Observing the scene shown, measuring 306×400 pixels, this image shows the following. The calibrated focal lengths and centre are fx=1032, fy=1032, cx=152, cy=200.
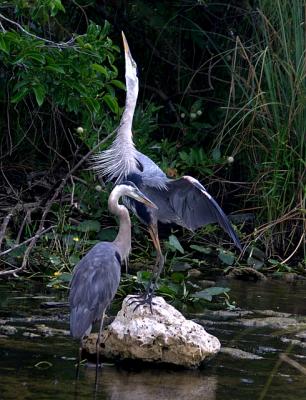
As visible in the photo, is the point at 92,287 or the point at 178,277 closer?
the point at 92,287

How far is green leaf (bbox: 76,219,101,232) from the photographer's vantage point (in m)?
8.31

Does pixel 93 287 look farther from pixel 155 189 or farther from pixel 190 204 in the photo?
pixel 155 189

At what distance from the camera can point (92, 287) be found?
5.40 metres

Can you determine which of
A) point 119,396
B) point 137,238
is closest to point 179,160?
point 137,238

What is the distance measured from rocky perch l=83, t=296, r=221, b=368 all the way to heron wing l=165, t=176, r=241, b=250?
1595 mm

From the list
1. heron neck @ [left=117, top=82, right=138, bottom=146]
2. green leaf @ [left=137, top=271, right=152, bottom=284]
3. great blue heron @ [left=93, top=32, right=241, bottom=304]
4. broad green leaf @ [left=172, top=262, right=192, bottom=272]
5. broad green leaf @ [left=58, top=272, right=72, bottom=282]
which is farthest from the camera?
broad green leaf @ [left=172, top=262, right=192, bottom=272]

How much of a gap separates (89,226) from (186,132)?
1.81 metres

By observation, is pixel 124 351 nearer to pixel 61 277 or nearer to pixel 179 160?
pixel 61 277

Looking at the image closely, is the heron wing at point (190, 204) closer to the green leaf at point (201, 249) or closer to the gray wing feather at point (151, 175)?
the gray wing feather at point (151, 175)

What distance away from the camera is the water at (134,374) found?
16.0 feet

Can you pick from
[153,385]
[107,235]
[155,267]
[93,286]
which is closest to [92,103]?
[155,267]

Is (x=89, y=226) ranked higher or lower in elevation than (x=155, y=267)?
lower

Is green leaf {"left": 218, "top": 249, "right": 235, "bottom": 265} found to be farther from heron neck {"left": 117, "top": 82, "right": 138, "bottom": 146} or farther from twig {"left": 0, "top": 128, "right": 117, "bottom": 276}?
twig {"left": 0, "top": 128, "right": 117, "bottom": 276}

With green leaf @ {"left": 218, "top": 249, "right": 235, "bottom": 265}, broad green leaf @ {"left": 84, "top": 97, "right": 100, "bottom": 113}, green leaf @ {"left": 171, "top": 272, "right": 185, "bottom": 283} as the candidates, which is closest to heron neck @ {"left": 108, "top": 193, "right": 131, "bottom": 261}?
broad green leaf @ {"left": 84, "top": 97, "right": 100, "bottom": 113}
